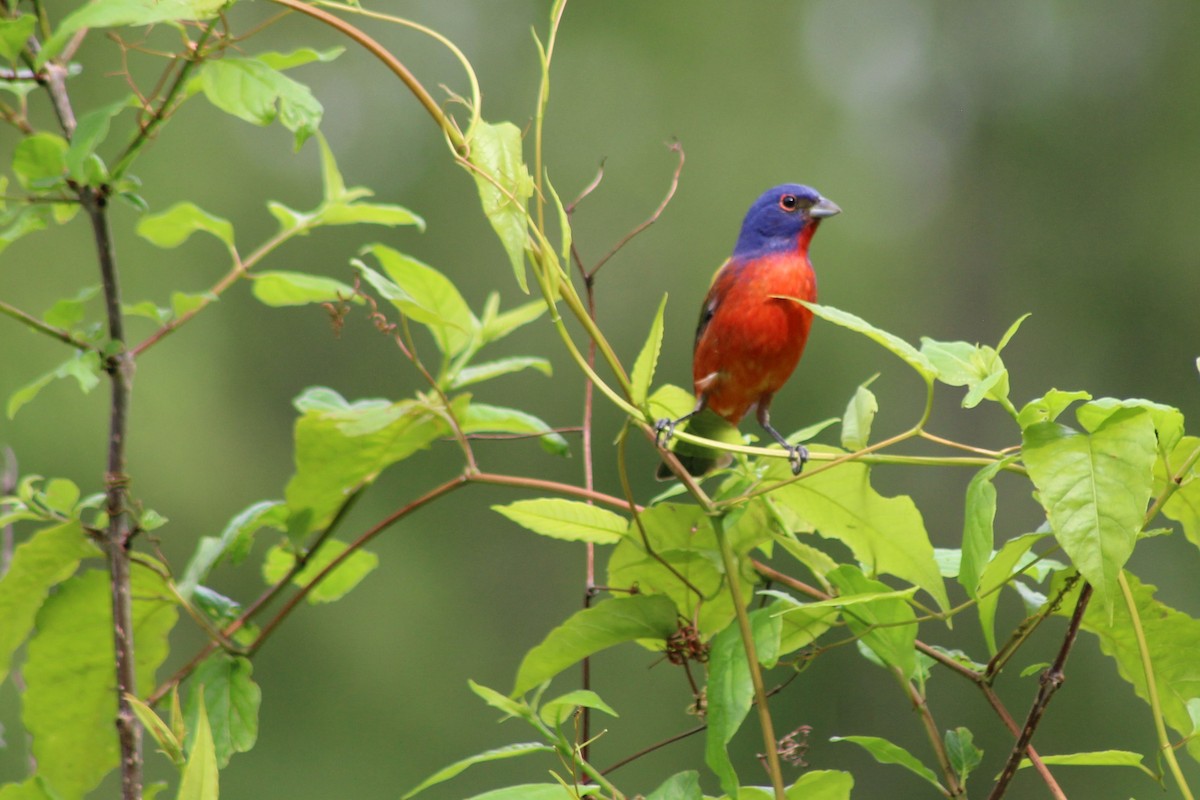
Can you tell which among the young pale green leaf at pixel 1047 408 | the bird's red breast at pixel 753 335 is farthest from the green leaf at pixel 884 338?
the bird's red breast at pixel 753 335

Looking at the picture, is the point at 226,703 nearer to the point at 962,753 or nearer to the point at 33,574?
the point at 33,574

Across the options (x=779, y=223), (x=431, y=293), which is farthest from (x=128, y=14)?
(x=779, y=223)

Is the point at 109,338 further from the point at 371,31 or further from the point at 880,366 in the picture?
the point at 880,366

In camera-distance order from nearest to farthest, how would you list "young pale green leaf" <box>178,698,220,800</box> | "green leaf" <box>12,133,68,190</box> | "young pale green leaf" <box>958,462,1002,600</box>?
"young pale green leaf" <box>178,698,220,800</box>
"young pale green leaf" <box>958,462,1002,600</box>
"green leaf" <box>12,133,68,190</box>

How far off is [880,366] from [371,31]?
673 centimetres

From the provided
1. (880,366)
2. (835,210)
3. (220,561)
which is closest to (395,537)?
(880,366)

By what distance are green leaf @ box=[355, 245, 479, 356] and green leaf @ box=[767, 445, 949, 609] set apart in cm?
50

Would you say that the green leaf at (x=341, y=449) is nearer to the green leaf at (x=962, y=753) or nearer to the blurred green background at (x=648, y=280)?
the green leaf at (x=962, y=753)

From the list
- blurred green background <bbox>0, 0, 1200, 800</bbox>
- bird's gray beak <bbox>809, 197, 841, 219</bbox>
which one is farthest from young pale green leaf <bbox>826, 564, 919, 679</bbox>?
blurred green background <bbox>0, 0, 1200, 800</bbox>

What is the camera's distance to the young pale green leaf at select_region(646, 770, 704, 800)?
1.29m

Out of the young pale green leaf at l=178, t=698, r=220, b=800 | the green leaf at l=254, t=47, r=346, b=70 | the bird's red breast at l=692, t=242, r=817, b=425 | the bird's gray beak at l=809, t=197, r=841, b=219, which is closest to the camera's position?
the young pale green leaf at l=178, t=698, r=220, b=800

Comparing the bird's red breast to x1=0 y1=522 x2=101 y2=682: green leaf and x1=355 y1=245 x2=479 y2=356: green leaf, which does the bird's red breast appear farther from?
x1=0 y1=522 x2=101 y2=682: green leaf

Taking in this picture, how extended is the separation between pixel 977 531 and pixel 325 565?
3.30 feet

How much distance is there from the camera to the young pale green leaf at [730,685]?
1.28m
